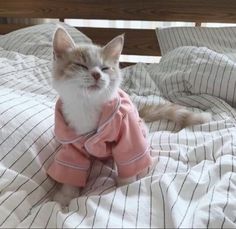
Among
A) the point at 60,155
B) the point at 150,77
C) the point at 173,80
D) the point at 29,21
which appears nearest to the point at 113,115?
the point at 60,155

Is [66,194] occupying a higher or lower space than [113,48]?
lower

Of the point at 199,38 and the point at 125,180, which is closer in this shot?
the point at 125,180

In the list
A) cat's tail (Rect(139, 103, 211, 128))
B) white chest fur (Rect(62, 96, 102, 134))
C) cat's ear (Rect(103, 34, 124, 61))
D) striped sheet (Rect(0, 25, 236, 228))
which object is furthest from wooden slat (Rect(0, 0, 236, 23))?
white chest fur (Rect(62, 96, 102, 134))

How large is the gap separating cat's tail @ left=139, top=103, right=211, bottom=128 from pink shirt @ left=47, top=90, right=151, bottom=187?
38 cm

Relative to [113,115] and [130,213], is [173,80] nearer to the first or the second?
[113,115]

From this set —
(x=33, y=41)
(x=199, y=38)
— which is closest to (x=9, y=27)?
(x=33, y=41)

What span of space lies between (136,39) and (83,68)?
1.34 meters

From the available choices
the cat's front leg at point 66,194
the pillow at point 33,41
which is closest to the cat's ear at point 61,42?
the cat's front leg at point 66,194

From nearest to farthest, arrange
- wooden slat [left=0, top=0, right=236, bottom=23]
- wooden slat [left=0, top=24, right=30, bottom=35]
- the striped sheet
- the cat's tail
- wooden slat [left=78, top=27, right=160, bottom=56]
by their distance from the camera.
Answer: the striped sheet → the cat's tail → wooden slat [left=0, top=0, right=236, bottom=23] → wooden slat [left=78, top=27, right=160, bottom=56] → wooden slat [left=0, top=24, right=30, bottom=35]

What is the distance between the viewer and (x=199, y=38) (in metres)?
1.92

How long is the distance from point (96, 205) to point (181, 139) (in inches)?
19.1

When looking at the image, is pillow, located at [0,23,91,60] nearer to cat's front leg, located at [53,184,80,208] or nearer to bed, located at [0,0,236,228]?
bed, located at [0,0,236,228]

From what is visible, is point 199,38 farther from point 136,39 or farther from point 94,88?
point 94,88

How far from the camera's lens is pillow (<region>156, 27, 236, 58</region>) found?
186 centimetres
